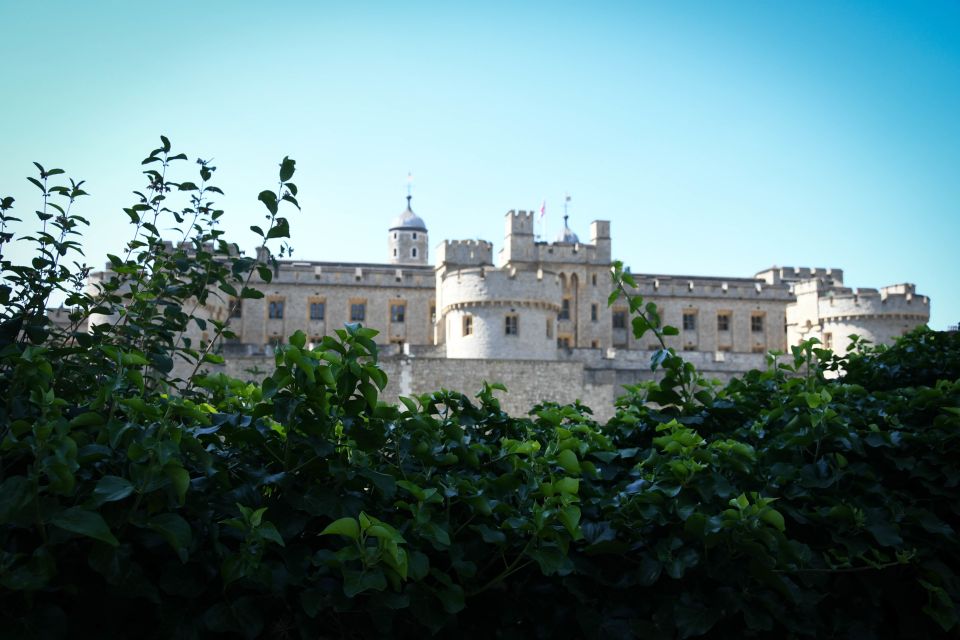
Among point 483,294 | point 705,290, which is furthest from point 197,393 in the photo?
point 705,290

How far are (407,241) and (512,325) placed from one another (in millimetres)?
44321

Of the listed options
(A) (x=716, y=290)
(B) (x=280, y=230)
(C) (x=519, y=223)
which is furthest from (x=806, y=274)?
(B) (x=280, y=230)

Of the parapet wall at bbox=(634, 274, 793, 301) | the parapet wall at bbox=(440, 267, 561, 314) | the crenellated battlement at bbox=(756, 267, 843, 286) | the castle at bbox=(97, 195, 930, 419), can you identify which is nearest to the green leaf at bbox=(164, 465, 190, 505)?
the castle at bbox=(97, 195, 930, 419)

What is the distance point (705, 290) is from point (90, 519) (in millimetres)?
50249

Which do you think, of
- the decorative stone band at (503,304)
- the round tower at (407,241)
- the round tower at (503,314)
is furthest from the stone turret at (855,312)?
the round tower at (407,241)

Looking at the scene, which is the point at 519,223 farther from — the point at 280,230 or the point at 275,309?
the point at 280,230

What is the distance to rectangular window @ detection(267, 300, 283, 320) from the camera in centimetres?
4875

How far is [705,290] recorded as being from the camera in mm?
51406

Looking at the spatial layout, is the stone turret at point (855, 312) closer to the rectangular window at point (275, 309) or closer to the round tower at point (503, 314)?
the round tower at point (503, 314)

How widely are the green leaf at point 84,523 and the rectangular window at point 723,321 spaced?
50.3 metres

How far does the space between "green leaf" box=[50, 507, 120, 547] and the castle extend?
31.6m

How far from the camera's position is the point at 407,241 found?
78438mm

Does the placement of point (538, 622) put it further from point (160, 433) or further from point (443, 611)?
point (160, 433)

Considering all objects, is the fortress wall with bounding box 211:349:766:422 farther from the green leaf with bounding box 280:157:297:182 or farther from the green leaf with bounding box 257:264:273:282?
the green leaf with bounding box 280:157:297:182
